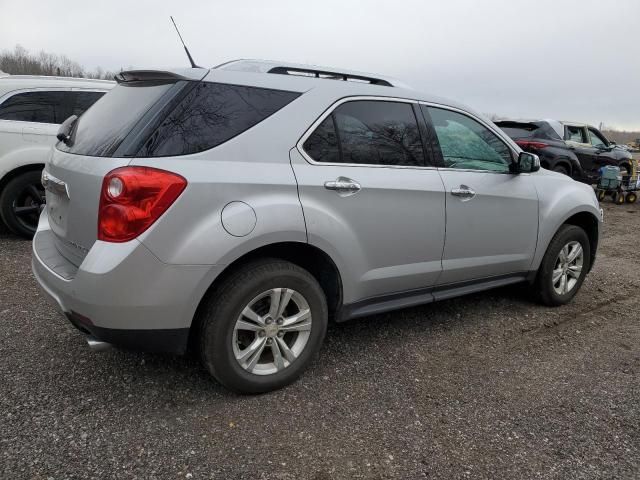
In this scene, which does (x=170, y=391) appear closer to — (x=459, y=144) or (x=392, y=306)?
(x=392, y=306)

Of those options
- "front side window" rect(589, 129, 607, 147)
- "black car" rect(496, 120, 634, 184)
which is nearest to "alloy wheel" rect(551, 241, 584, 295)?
"black car" rect(496, 120, 634, 184)

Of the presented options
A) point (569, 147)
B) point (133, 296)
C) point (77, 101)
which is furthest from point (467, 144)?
point (569, 147)

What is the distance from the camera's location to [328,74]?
337 centimetres

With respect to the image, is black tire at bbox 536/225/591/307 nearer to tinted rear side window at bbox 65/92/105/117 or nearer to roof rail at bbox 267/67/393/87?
roof rail at bbox 267/67/393/87

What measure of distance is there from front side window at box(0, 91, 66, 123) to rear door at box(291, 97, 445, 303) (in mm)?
4381

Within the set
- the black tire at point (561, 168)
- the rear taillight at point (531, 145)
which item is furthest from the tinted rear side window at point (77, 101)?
the black tire at point (561, 168)

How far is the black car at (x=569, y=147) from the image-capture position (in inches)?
456

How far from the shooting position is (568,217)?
4414mm

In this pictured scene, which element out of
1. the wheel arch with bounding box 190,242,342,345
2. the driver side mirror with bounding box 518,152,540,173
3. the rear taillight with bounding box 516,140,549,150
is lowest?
the wheel arch with bounding box 190,242,342,345

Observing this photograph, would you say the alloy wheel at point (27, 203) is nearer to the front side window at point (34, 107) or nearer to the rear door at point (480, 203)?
the front side window at point (34, 107)

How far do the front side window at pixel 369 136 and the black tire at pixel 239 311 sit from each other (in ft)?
2.23

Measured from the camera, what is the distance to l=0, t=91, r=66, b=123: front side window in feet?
19.1

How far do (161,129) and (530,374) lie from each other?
8.70 ft

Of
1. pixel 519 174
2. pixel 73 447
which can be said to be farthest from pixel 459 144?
pixel 73 447
